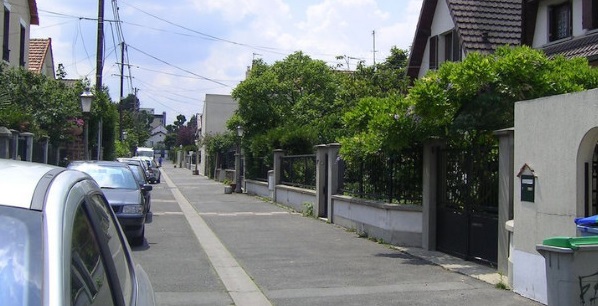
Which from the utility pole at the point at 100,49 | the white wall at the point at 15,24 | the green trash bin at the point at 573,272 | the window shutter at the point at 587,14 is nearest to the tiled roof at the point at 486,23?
the window shutter at the point at 587,14

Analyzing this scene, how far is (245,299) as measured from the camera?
793 centimetres

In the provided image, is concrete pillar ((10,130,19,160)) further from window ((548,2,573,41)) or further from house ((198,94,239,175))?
house ((198,94,239,175))

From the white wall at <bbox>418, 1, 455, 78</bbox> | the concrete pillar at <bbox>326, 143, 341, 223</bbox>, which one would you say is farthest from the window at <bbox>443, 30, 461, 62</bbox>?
the concrete pillar at <bbox>326, 143, 341, 223</bbox>

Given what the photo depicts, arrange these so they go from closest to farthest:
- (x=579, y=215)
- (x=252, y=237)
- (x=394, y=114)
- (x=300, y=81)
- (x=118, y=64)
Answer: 1. (x=579, y=215)
2. (x=394, y=114)
3. (x=252, y=237)
4. (x=300, y=81)
5. (x=118, y=64)

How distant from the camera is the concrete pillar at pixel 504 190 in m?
8.79

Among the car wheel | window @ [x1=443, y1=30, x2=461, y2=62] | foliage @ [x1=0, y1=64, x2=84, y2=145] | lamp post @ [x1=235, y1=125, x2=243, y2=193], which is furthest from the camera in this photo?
lamp post @ [x1=235, y1=125, x2=243, y2=193]

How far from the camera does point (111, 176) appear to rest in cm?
1345

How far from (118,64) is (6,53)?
24219 millimetres

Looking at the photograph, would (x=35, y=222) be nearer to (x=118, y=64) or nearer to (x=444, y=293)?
(x=444, y=293)

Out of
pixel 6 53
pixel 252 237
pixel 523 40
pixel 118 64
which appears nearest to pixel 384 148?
pixel 252 237

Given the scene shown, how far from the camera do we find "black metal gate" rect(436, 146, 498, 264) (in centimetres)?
968

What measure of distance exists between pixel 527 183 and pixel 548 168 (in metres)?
0.44

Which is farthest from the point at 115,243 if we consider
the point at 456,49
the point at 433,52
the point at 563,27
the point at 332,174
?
the point at 433,52

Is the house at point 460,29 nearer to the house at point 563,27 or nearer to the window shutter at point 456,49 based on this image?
the window shutter at point 456,49
